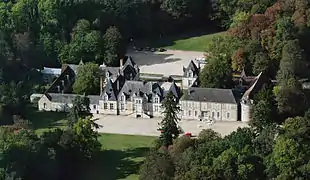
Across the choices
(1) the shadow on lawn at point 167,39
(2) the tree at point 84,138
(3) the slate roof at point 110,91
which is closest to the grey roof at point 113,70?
(3) the slate roof at point 110,91

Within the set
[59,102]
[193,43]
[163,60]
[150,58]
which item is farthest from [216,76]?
[193,43]

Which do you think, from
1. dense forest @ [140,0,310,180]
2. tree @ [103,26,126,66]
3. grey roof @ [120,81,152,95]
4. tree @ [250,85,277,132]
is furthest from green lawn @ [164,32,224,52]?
tree @ [250,85,277,132]

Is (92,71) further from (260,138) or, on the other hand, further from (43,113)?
(260,138)

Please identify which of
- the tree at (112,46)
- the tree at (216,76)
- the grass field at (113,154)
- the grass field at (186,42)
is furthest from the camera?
the grass field at (186,42)

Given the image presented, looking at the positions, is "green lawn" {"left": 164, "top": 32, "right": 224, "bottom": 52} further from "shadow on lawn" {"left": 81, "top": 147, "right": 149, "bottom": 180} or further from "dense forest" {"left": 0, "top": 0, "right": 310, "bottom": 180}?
"shadow on lawn" {"left": 81, "top": 147, "right": 149, "bottom": 180}

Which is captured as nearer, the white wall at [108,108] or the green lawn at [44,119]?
the green lawn at [44,119]

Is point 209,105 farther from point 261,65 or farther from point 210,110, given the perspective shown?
point 261,65

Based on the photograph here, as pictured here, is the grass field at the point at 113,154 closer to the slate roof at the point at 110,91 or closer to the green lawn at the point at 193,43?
the slate roof at the point at 110,91
